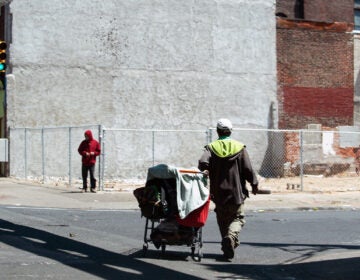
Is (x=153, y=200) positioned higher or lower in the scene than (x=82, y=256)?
higher

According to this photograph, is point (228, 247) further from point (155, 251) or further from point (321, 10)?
point (321, 10)

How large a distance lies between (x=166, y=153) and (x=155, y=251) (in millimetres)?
20830

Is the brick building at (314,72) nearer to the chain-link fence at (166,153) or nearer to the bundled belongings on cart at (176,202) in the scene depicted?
the chain-link fence at (166,153)

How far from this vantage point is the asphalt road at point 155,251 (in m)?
9.18

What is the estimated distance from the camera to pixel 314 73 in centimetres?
3469

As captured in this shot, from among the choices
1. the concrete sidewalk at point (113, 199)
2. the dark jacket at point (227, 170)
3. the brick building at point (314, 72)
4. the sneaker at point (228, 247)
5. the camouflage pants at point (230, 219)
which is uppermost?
the brick building at point (314, 72)

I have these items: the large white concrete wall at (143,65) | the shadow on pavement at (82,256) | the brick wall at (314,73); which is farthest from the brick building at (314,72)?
the shadow on pavement at (82,256)

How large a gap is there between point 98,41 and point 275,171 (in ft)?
30.0

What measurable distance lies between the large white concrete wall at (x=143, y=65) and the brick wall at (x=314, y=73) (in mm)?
618

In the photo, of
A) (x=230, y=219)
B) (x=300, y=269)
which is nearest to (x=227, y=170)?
(x=230, y=219)

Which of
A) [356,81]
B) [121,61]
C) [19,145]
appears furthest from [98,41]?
[356,81]

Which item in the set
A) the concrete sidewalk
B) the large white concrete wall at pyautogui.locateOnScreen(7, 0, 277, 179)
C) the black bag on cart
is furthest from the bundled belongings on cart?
the large white concrete wall at pyautogui.locateOnScreen(7, 0, 277, 179)

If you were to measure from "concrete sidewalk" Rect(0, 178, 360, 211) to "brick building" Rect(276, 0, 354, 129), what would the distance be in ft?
29.7

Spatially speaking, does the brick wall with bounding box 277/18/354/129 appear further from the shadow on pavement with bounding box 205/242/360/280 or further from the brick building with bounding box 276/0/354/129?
the shadow on pavement with bounding box 205/242/360/280
